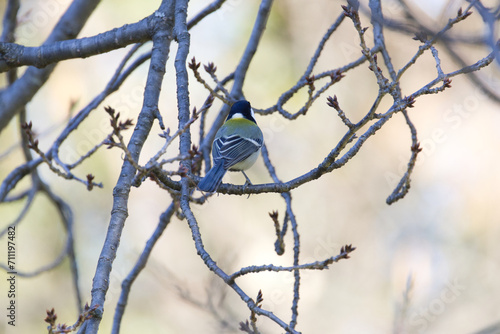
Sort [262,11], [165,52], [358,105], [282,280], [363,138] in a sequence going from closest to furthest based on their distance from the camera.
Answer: [363,138]
[165,52]
[262,11]
[282,280]
[358,105]

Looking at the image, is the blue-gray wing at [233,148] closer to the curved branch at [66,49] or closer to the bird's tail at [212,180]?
the bird's tail at [212,180]

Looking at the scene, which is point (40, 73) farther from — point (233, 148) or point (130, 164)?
point (130, 164)

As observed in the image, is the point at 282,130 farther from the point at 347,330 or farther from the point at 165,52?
the point at 165,52

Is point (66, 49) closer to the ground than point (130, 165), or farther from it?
farther from it

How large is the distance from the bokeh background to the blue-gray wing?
9.53ft

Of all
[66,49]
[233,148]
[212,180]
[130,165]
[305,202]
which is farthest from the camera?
[305,202]

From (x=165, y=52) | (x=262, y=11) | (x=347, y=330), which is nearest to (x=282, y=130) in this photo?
(x=347, y=330)

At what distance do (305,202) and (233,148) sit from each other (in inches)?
161

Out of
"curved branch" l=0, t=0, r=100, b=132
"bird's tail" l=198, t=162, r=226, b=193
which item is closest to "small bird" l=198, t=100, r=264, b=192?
"bird's tail" l=198, t=162, r=226, b=193

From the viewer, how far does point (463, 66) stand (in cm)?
194

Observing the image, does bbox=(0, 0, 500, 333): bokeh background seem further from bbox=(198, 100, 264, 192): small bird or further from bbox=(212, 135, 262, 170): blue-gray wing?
bbox=(212, 135, 262, 170): blue-gray wing

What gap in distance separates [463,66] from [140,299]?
6.41 meters

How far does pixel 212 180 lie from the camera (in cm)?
327

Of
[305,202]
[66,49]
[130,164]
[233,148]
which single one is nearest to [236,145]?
[233,148]
